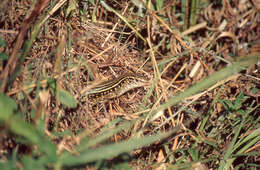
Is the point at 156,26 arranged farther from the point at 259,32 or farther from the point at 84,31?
the point at 259,32

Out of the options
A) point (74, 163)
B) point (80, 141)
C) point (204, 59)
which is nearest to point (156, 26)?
point (204, 59)

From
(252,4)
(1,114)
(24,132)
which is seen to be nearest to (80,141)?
(24,132)

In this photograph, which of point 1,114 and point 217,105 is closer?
point 1,114

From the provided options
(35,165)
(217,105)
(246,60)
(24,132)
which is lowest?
(217,105)

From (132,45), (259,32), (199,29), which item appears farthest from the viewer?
(199,29)

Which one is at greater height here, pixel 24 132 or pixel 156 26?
pixel 156 26

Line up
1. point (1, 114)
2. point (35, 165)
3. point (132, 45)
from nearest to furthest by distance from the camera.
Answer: point (1, 114), point (35, 165), point (132, 45)
